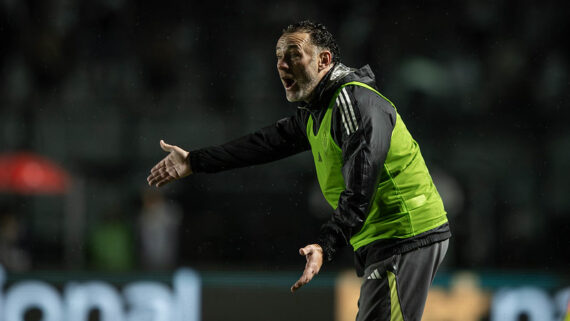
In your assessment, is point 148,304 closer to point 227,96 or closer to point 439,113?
point 227,96

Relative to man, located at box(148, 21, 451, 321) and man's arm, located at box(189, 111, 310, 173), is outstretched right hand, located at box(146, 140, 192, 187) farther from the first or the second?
man, located at box(148, 21, 451, 321)

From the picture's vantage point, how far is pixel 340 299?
695cm

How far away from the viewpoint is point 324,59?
3695 millimetres

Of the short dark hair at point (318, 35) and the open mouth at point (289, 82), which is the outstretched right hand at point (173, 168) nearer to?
the open mouth at point (289, 82)

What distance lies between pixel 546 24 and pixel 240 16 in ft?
10.0

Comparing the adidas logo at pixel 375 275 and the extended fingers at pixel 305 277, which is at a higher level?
the extended fingers at pixel 305 277

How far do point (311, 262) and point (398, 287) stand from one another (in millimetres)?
538

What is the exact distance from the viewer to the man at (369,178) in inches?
130

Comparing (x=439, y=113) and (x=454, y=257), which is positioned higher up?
(x=439, y=113)

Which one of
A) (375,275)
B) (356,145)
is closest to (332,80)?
(356,145)

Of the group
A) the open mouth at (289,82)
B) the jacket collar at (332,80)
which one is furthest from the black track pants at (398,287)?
the open mouth at (289,82)

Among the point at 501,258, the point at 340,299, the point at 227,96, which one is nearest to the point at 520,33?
the point at 501,258

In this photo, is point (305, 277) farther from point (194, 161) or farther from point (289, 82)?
point (194, 161)

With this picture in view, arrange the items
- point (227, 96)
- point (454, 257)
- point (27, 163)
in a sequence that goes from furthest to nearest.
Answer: point (27, 163)
point (227, 96)
point (454, 257)
